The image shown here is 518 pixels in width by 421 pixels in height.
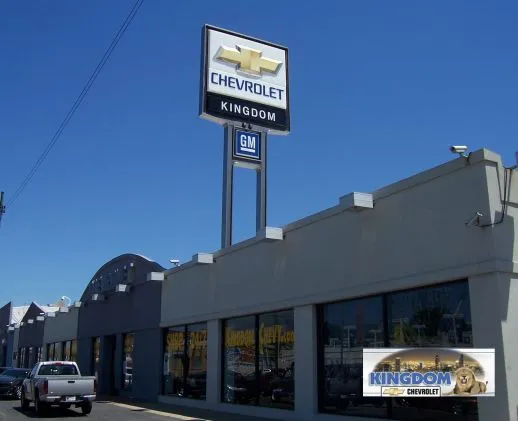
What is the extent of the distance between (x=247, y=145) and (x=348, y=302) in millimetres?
10067

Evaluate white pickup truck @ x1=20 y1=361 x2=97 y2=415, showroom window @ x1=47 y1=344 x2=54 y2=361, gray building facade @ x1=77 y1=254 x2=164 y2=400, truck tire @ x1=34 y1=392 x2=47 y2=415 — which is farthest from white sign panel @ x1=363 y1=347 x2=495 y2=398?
showroom window @ x1=47 y1=344 x2=54 y2=361

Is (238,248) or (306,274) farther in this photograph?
(238,248)

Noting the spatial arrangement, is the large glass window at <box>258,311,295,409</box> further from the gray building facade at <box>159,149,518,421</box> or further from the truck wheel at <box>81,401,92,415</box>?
the truck wheel at <box>81,401,92,415</box>

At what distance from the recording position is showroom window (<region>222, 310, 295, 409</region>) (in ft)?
56.6

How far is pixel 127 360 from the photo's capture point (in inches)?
1166

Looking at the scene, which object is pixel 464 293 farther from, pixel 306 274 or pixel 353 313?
pixel 306 274

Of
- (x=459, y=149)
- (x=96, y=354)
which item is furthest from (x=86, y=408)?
(x=459, y=149)

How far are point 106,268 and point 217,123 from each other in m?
14.1

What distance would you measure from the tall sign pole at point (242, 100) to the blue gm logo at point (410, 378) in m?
12.9

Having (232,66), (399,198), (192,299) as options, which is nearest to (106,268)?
(192,299)

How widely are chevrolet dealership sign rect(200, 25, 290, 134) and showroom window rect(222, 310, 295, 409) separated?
781 centimetres

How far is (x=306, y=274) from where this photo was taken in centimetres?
1653

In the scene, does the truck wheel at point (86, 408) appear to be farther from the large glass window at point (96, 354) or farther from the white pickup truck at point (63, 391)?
the large glass window at point (96, 354)

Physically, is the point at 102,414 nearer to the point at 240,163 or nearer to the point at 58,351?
the point at 240,163
